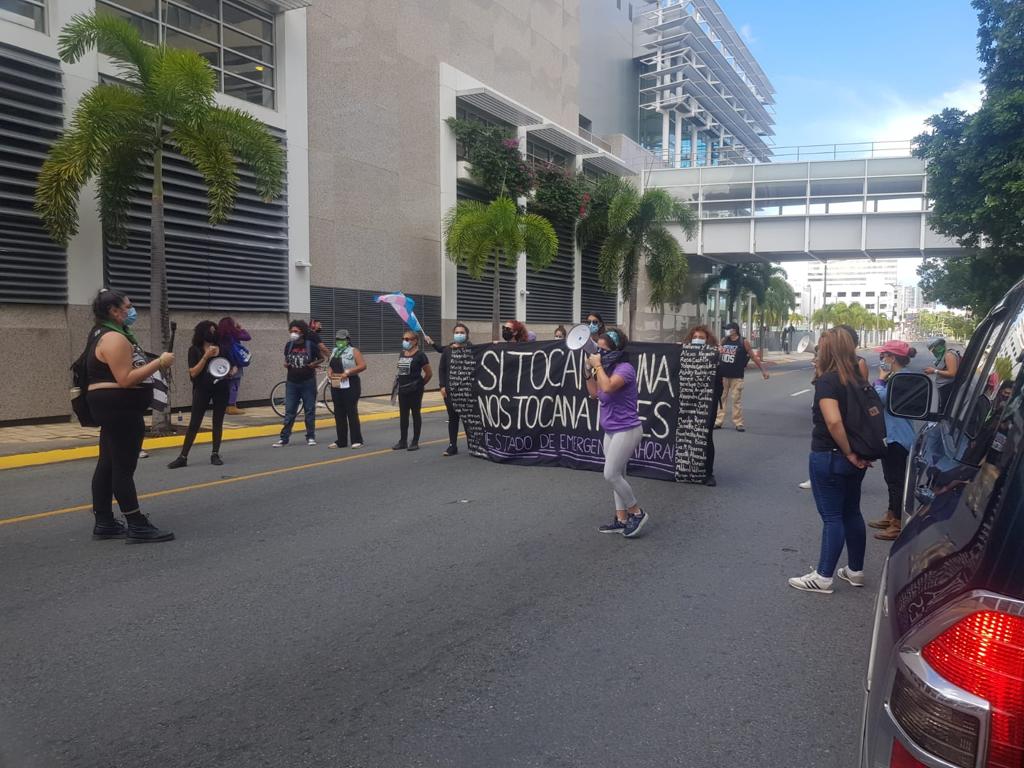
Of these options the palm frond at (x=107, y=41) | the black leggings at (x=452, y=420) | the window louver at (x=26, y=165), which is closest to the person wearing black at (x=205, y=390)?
the black leggings at (x=452, y=420)

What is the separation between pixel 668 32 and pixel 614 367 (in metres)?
50.3

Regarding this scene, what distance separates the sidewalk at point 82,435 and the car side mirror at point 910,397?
1022cm

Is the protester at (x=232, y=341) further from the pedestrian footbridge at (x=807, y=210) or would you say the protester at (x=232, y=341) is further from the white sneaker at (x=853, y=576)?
the pedestrian footbridge at (x=807, y=210)

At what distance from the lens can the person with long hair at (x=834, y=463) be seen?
482 cm

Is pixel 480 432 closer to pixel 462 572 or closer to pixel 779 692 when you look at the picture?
pixel 462 572

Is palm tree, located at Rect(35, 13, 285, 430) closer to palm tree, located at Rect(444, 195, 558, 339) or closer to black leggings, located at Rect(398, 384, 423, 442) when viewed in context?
black leggings, located at Rect(398, 384, 423, 442)

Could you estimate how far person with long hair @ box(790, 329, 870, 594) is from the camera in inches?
190

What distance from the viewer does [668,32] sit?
50.4 m

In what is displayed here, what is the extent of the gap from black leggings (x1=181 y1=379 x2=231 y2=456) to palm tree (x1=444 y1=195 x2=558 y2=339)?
1287 centimetres

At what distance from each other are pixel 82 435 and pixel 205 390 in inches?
165

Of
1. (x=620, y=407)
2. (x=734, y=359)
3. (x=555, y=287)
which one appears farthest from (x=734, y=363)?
(x=555, y=287)

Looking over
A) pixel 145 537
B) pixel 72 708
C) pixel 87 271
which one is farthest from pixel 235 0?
pixel 72 708

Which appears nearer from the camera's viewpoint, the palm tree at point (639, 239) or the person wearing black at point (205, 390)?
the person wearing black at point (205, 390)

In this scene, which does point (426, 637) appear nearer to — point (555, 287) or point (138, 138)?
point (138, 138)
